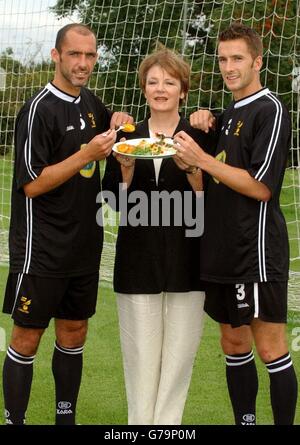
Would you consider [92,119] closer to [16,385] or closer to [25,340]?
[25,340]

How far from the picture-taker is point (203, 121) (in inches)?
138

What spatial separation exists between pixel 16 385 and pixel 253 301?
1108 mm

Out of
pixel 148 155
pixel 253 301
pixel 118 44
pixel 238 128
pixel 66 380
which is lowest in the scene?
pixel 66 380

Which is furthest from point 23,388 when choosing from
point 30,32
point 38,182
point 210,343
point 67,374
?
point 30,32

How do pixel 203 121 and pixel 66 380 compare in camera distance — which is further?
pixel 66 380

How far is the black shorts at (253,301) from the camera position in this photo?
3.37 meters

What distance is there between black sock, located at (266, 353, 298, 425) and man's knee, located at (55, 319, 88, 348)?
889mm

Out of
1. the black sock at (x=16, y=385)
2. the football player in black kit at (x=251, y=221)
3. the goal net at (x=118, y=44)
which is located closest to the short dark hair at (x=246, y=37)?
the football player in black kit at (x=251, y=221)

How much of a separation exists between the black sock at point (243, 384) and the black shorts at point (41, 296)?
0.72 m

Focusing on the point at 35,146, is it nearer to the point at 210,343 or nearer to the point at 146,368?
the point at 146,368

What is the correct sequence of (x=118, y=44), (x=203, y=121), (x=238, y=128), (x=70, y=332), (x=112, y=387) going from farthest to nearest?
(x=118, y=44) < (x=112, y=387) < (x=70, y=332) < (x=203, y=121) < (x=238, y=128)

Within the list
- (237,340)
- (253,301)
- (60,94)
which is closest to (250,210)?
(253,301)

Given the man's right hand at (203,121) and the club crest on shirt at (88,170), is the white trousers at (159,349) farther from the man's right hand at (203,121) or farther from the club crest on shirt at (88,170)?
the man's right hand at (203,121)

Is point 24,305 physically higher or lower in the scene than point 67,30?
lower
